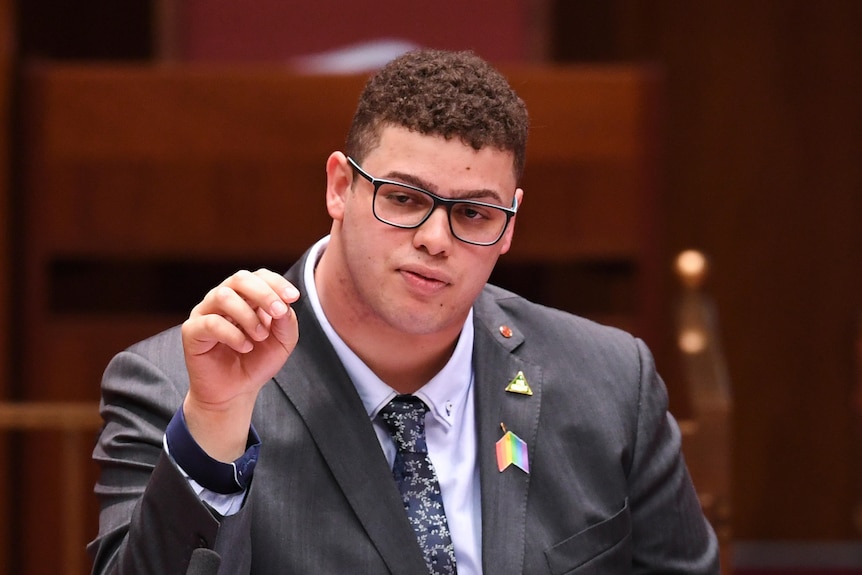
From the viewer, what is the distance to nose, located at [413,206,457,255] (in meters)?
1.93

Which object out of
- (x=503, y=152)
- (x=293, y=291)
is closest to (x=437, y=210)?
(x=503, y=152)

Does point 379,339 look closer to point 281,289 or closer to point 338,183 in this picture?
point 338,183

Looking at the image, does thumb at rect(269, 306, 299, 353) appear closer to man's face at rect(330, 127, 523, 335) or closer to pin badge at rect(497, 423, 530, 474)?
man's face at rect(330, 127, 523, 335)

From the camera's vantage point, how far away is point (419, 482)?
2037 mm

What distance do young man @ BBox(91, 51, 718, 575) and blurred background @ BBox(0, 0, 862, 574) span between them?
6.96 ft

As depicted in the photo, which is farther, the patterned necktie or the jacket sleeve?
the patterned necktie

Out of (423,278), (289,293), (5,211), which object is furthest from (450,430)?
(5,211)

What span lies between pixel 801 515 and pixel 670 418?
3434mm

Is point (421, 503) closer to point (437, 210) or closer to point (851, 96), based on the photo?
point (437, 210)

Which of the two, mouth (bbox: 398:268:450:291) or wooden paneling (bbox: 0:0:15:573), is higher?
mouth (bbox: 398:268:450:291)

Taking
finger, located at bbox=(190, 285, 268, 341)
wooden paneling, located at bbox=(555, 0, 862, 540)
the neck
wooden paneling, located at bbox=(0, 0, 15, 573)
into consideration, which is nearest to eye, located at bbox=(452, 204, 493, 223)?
the neck

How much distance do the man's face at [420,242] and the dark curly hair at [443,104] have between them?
0.02 m

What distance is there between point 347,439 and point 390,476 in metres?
0.08

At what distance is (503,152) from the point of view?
2000 millimetres
